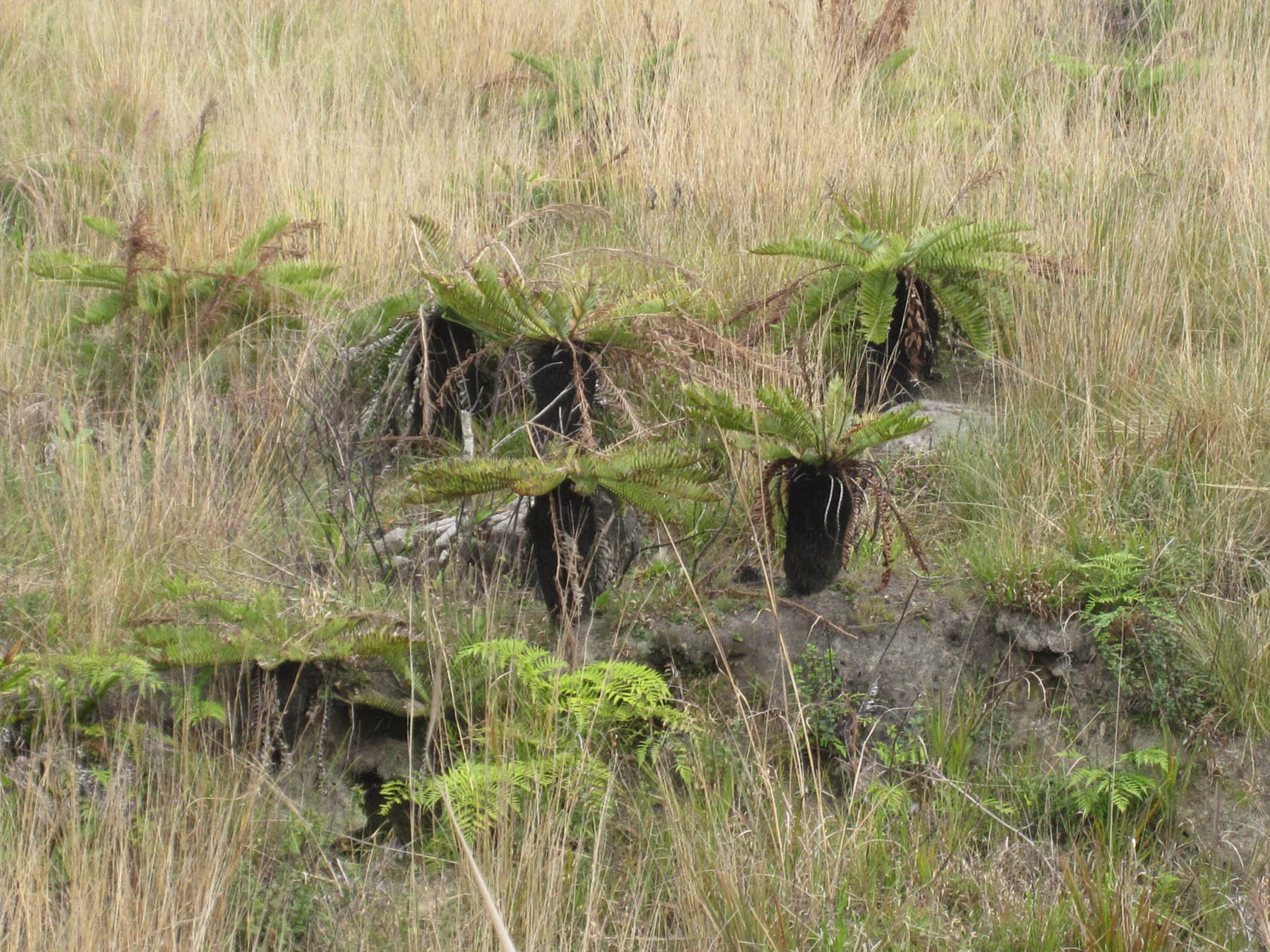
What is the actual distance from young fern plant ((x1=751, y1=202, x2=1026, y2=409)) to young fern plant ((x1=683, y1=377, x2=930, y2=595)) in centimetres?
93

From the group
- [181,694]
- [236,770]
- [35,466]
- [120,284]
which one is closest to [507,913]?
[236,770]

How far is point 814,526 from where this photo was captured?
3.24 metres

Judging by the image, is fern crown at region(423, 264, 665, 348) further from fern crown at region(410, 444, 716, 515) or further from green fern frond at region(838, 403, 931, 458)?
green fern frond at region(838, 403, 931, 458)

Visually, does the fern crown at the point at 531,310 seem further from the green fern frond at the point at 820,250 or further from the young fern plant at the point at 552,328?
the green fern frond at the point at 820,250

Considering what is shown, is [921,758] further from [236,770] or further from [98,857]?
[98,857]

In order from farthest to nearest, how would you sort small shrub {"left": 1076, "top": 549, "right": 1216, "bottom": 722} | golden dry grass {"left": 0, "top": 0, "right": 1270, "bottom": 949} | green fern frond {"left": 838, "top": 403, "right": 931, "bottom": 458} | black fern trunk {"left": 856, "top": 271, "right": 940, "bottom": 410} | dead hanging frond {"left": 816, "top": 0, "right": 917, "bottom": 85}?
dead hanging frond {"left": 816, "top": 0, "right": 917, "bottom": 85}, black fern trunk {"left": 856, "top": 271, "right": 940, "bottom": 410}, small shrub {"left": 1076, "top": 549, "right": 1216, "bottom": 722}, green fern frond {"left": 838, "top": 403, "right": 931, "bottom": 458}, golden dry grass {"left": 0, "top": 0, "right": 1270, "bottom": 949}

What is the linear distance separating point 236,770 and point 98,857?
45 centimetres

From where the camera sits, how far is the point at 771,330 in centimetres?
425

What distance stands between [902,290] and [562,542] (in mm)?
1763

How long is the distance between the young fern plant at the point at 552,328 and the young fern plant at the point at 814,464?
520 mm

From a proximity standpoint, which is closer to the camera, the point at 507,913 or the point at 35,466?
the point at 507,913

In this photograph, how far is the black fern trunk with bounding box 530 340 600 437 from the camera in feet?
12.2

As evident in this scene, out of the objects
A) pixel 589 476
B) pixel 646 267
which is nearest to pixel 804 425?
pixel 589 476

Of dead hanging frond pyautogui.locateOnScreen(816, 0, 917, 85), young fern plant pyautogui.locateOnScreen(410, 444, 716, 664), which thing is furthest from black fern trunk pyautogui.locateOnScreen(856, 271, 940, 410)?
dead hanging frond pyautogui.locateOnScreen(816, 0, 917, 85)
